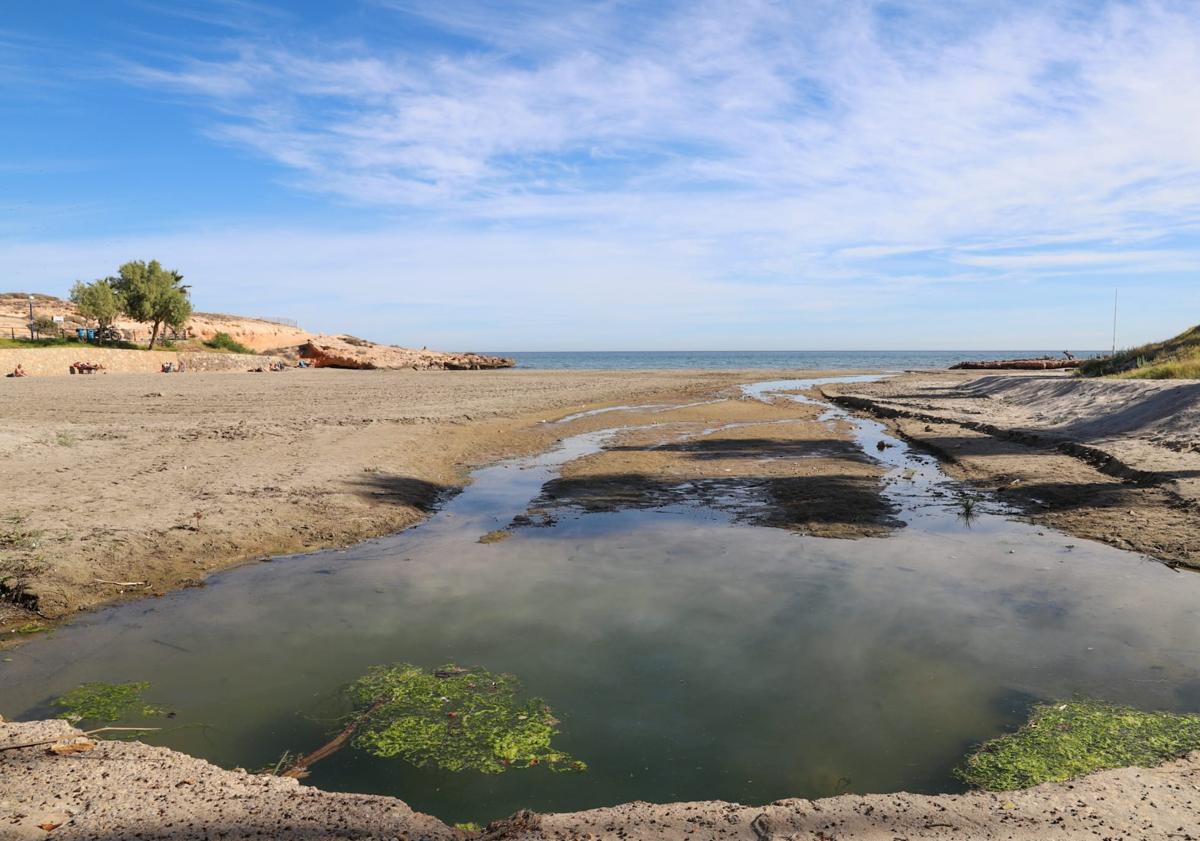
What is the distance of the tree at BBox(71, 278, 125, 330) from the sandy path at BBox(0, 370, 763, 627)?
134 feet

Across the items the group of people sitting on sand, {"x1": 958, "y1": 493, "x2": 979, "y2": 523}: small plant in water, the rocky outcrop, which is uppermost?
the rocky outcrop

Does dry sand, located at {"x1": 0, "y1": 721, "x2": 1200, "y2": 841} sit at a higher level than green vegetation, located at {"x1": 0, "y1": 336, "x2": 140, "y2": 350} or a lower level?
lower

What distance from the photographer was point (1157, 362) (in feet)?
80.8

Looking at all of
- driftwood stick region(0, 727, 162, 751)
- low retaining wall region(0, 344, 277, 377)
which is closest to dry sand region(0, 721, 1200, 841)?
driftwood stick region(0, 727, 162, 751)

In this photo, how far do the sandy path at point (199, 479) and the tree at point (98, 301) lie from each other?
40.8m

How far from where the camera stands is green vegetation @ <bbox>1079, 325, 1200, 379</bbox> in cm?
2083

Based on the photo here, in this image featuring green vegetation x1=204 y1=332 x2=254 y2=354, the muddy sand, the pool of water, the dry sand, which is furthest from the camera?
green vegetation x1=204 y1=332 x2=254 y2=354

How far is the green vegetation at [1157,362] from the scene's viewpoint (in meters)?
20.8

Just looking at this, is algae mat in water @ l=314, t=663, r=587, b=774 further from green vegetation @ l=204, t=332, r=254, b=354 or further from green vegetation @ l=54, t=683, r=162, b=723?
green vegetation @ l=204, t=332, r=254, b=354

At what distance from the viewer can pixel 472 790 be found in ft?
13.5

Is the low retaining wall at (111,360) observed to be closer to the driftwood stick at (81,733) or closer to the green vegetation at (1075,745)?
the driftwood stick at (81,733)

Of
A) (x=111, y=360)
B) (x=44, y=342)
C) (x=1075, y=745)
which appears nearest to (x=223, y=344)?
(x=44, y=342)

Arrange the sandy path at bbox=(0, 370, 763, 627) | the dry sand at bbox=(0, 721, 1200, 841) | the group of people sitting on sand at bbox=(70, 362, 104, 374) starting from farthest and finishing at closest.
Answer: the group of people sitting on sand at bbox=(70, 362, 104, 374), the sandy path at bbox=(0, 370, 763, 627), the dry sand at bbox=(0, 721, 1200, 841)

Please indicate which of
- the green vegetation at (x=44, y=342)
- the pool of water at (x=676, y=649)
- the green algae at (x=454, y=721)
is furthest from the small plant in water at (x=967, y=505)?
the green vegetation at (x=44, y=342)
